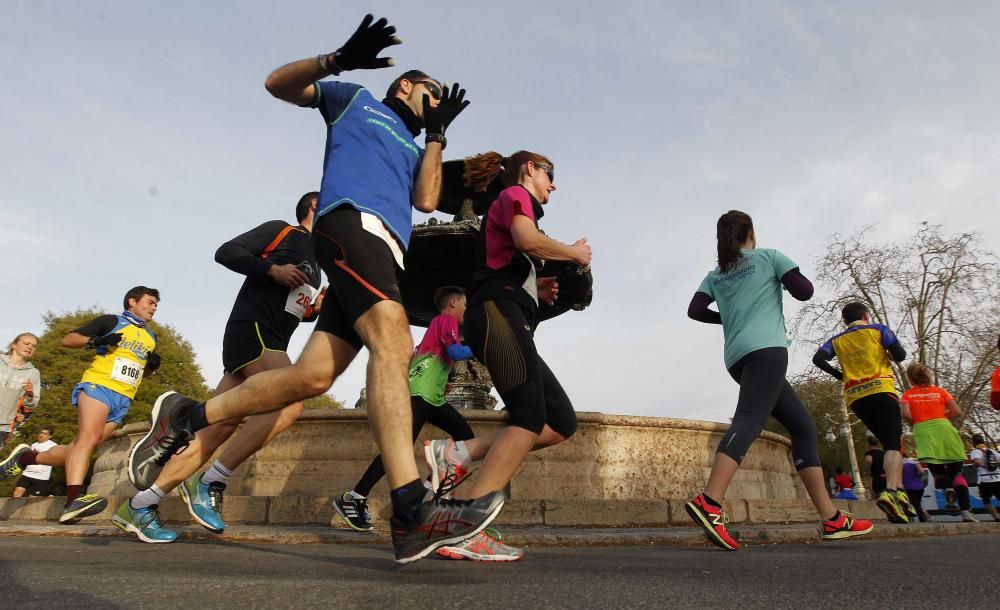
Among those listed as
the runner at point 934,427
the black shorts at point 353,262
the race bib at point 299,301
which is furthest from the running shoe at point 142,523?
the runner at point 934,427

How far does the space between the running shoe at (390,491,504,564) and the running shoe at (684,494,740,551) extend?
1995mm

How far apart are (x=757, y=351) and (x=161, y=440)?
3448mm

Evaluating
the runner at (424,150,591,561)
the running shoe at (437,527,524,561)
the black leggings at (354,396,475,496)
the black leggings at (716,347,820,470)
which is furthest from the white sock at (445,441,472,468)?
the black leggings at (716,347,820,470)

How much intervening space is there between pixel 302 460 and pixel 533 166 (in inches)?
193

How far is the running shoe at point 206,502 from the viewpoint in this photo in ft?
14.1

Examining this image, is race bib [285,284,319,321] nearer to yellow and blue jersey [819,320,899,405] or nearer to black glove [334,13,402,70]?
black glove [334,13,402,70]

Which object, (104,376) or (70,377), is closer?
(104,376)

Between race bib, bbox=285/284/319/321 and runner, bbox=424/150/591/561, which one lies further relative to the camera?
race bib, bbox=285/284/319/321

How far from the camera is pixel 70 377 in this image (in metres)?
33.1

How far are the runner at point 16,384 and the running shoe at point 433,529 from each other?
249 inches

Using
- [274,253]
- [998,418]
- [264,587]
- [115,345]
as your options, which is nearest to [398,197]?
[264,587]

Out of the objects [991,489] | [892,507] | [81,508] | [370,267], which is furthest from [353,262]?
[991,489]

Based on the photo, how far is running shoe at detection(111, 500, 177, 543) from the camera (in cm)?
413

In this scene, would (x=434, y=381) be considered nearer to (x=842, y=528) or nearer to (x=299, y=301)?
(x=299, y=301)
